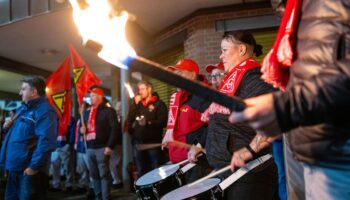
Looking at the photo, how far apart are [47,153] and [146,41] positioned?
5.26 meters

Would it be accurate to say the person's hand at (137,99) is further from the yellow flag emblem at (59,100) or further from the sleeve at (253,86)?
the sleeve at (253,86)

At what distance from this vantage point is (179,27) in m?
8.14

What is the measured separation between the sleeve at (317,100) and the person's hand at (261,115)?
0.8 inches

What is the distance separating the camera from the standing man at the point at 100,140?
271 inches

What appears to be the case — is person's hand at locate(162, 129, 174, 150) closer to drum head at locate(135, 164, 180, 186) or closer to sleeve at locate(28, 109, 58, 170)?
drum head at locate(135, 164, 180, 186)

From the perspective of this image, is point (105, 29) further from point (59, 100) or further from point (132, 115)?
point (59, 100)

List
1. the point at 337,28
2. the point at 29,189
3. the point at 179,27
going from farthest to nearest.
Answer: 1. the point at 179,27
2. the point at 29,189
3. the point at 337,28

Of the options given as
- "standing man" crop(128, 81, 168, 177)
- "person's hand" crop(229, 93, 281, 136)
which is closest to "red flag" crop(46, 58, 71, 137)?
"standing man" crop(128, 81, 168, 177)

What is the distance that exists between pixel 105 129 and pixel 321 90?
6341 millimetres

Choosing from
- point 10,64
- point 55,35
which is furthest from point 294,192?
point 10,64

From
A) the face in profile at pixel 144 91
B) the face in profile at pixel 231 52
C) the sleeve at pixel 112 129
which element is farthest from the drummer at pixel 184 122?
the face in profile at pixel 144 91

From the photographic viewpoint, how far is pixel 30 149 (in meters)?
4.71

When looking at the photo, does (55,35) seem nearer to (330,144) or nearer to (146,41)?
(146,41)

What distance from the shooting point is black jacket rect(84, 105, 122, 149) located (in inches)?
277
